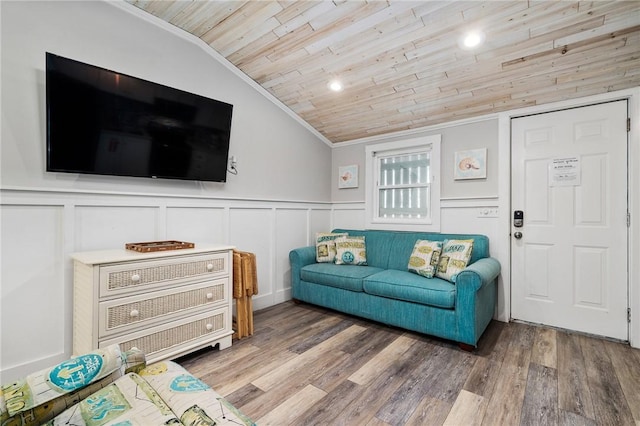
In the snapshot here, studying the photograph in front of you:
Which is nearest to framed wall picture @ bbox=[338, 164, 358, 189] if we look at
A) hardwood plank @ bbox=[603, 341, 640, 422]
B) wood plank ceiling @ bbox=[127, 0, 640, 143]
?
wood plank ceiling @ bbox=[127, 0, 640, 143]

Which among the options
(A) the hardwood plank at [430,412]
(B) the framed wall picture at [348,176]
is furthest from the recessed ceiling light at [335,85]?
(A) the hardwood plank at [430,412]

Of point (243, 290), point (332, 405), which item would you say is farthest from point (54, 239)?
point (332, 405)

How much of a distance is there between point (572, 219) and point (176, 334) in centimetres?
349

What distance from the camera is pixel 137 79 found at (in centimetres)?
222

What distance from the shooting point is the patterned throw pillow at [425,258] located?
2.87m

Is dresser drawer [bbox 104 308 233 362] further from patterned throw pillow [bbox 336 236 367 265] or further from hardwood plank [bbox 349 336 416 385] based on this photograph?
patterned throw pillow [bbox 336 236 367 265]

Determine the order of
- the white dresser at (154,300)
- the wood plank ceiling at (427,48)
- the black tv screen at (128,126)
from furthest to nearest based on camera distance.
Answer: the wood plank ceiling at (427,48), the black tv screen at (128,126), the white dresser at (154,300)

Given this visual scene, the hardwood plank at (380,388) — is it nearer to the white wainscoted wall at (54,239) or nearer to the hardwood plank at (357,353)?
the hardwood plank at (357,353)

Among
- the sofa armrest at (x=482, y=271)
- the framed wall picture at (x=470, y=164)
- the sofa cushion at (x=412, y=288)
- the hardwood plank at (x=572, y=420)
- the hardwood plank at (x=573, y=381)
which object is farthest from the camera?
the framed wall picture at (x=470, y=164)

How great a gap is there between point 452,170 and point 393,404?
98.2 inches

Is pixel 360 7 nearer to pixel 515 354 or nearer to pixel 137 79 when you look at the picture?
pixel 137 79

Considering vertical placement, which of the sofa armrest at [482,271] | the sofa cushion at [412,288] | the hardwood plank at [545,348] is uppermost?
Answer: the sofa armrest at [482,271]

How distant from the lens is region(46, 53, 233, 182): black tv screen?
195 centimetres

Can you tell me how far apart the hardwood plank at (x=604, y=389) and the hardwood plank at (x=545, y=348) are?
0.19m
